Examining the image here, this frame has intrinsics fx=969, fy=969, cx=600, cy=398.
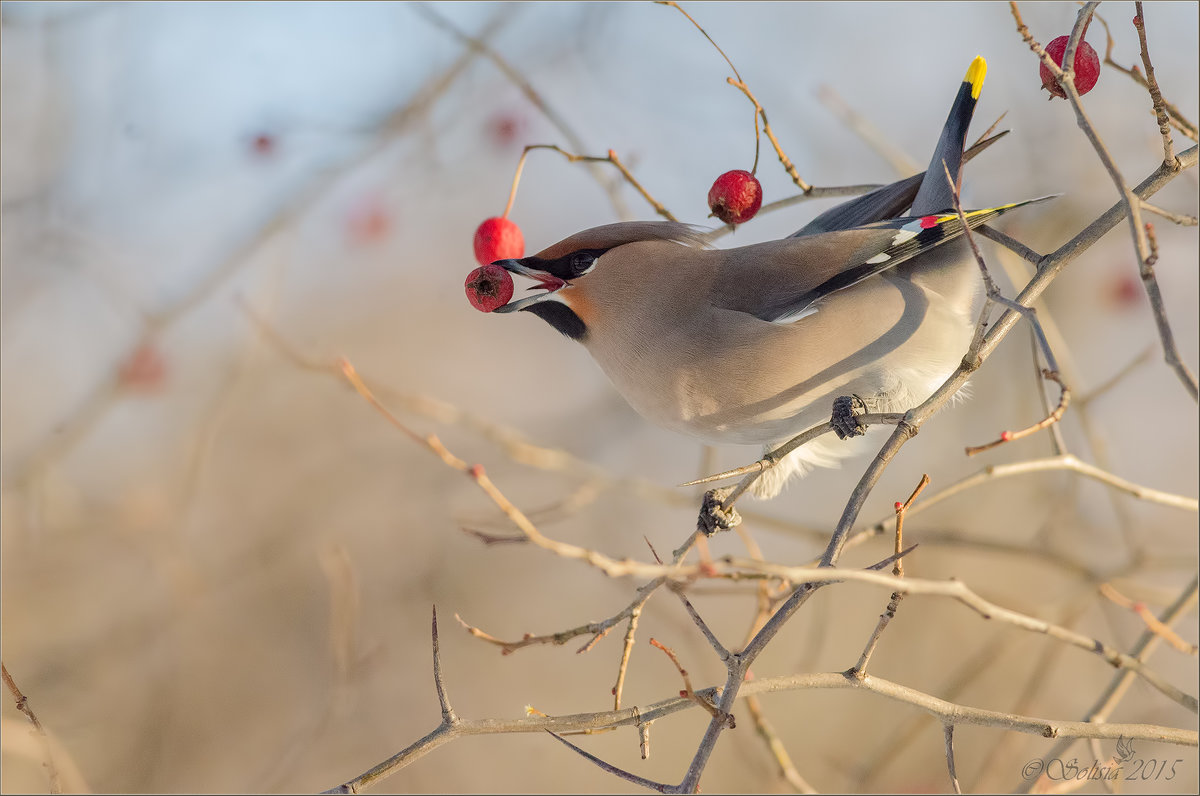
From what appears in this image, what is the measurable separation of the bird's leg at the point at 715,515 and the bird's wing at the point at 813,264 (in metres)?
0.55

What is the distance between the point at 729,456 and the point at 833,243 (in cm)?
195

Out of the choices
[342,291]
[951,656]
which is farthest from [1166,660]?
[342,291]

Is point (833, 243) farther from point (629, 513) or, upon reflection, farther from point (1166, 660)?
point (1166, 660)

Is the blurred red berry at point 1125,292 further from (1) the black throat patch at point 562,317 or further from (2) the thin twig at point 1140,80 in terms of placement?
(1) the black throat patch at point 562,317

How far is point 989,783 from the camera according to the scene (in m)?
3.99

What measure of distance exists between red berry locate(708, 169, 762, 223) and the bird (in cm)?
29

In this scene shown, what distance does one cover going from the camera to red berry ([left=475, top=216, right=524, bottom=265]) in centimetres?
272

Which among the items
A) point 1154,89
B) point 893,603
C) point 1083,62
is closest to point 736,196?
point 1083,62

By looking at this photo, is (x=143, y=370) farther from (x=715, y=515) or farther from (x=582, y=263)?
(x=715, y=515)

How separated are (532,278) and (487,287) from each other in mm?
236

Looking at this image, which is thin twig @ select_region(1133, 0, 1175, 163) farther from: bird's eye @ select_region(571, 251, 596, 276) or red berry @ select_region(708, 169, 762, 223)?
bird's eye @ select_region(571, 251, 596, 276)

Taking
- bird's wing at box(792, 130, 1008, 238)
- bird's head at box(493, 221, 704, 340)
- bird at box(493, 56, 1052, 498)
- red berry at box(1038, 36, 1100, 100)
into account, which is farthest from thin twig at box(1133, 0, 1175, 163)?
bird's head at box(493, 221, 704, 340)

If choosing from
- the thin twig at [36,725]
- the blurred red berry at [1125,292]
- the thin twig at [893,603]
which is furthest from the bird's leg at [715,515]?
the blurred red berry at [1125,292]

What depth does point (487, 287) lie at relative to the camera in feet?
7.98
